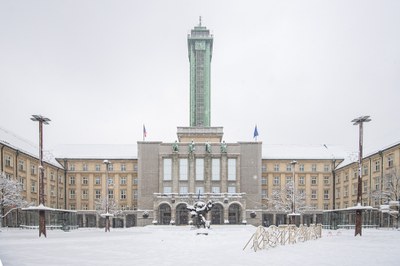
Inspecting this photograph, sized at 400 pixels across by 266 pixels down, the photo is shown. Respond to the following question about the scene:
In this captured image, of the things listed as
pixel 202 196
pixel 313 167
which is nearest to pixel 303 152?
pixel 313 167

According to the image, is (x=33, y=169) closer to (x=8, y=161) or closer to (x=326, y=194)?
(x=8, y=161)

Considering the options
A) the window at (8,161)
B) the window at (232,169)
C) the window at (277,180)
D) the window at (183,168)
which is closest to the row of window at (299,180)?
the window at (277,180)

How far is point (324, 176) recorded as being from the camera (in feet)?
301

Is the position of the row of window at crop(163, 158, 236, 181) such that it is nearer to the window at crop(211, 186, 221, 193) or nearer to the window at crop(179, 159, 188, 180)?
the window at crop(179, 159, 188, 180)

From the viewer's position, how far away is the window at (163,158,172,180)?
84.0 metres

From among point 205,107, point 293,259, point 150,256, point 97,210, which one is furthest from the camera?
point 205,107

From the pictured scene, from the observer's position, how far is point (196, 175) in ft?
277

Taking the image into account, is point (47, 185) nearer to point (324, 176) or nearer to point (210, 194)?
point (210, 194)

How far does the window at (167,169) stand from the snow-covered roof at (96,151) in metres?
10.4

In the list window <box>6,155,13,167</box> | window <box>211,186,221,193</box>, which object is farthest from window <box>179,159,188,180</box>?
window <box>6,155,13,167</box>

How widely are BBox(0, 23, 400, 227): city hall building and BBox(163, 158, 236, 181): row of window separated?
0.62 feet

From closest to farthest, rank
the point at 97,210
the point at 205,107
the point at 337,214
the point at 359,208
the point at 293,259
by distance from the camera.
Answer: the point at 293,259, the point at 359,208, the point at 337,214, the point at 97,210, the point at 205,107

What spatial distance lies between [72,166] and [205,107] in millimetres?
30629

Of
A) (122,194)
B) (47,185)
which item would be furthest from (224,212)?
(47,185)
